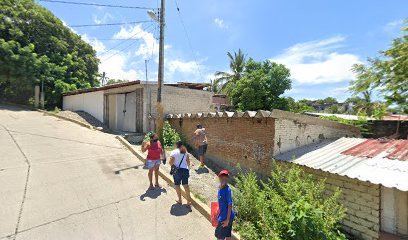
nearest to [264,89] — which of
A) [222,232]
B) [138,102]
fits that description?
[138,102]

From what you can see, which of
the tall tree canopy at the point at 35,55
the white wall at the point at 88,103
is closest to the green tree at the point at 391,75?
the white wall at the point at 88,103

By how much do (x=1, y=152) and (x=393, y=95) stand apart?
1562cm

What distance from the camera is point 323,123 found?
8.11 meters

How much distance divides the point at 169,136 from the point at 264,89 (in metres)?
10.9

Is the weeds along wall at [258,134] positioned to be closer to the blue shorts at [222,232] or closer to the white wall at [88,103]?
the blue shorts at [222,232]

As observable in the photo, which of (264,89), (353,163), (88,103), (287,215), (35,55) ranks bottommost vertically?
(287,215)

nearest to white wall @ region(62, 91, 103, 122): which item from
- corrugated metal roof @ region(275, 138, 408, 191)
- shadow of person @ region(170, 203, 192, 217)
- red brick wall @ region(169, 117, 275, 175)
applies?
red brick wall @ region(169, 117, 275, 175)

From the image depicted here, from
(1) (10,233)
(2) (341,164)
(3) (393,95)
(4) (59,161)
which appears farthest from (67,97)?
(3) (393,95)

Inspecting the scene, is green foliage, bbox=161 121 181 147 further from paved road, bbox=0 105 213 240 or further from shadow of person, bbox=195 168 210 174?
shadow of person, bbox=195 168 210 174

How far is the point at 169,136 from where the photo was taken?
10375mm

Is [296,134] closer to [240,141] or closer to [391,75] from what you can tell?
[240,141]

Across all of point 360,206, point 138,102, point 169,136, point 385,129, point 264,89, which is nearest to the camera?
point 360,206

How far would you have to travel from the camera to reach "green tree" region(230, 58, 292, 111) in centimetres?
1827

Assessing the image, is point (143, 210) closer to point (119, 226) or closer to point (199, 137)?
point (119, 226)
